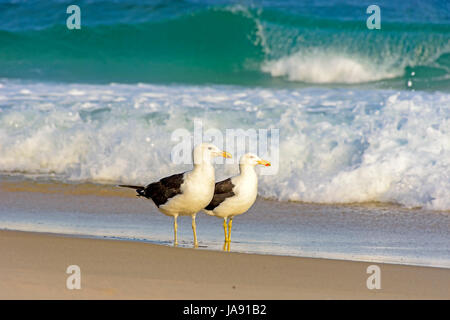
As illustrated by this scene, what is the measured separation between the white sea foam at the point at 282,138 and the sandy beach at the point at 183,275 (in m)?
2.76

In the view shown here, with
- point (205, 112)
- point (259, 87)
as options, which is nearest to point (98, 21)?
point (259, 87)

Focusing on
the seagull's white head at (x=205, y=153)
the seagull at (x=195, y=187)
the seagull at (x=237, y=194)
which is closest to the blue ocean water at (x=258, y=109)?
the seagull at (x=237, y=194)

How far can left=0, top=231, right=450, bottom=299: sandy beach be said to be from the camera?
4855 millimetres

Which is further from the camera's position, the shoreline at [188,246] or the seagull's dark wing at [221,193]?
the seagull's dark wing at [221,193]

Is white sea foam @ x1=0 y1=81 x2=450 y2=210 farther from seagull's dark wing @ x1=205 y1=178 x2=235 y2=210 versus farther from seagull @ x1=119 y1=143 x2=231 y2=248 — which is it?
seagull @ x1=119 y1=143 x2=231 y2=248

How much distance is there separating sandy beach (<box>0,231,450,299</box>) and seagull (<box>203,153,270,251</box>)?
2.43ft

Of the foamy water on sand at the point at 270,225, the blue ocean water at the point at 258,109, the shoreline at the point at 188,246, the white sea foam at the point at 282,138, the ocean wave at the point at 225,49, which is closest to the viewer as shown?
the shoreline at the point at 188,246

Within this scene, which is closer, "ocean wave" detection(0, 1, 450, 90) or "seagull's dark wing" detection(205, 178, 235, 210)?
"seagull's dark wing" detection(205, 178, 235, 210)

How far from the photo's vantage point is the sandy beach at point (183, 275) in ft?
15.9

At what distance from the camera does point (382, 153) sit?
359 inches

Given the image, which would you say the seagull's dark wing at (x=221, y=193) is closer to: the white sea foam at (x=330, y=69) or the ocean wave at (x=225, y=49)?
the ocean wave at (x=225, y=49)

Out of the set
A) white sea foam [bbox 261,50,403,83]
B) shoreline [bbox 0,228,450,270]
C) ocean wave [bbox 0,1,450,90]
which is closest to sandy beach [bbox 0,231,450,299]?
shoreline [bbox 0,228,450,270]

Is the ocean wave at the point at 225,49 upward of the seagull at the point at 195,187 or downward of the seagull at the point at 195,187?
upward

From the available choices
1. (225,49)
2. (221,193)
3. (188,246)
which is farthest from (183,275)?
(225,49)
